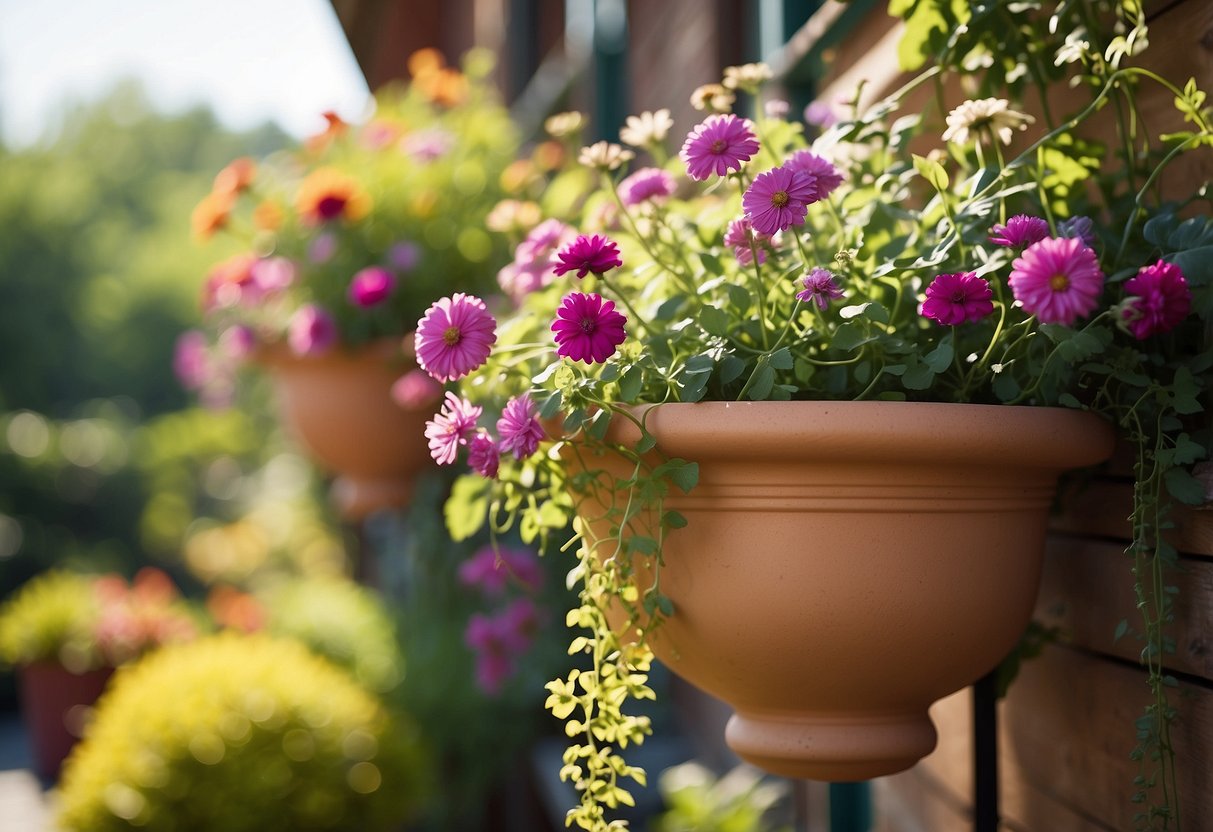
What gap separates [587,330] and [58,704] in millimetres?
3975

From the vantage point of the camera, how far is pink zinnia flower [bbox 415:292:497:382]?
868 millimetres

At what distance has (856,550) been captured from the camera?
2.81 feet

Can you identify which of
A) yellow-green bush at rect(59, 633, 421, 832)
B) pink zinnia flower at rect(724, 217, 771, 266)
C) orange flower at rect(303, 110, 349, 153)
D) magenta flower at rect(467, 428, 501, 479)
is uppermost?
orange flower at rect(303, 110, 349, 153)

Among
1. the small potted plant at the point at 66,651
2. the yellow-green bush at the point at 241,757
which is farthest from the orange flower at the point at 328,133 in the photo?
the small potted plant at the point at 66,651

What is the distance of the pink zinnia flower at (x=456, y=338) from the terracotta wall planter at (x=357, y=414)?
4.04 ft

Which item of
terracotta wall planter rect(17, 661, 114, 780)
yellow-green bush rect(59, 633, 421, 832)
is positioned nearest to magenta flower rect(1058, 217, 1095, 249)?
yellow-green bush rect(59, 633, 421, 832)

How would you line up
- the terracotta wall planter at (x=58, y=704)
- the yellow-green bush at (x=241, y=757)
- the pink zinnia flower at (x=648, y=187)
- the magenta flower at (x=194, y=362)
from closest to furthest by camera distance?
the pink zinnia flower at (x=648, y=187) → the yellow-green bush at (x=241, y=757) → the magenta flower at (x=194, y=362) → the terracotta wall planter at (x=58, y=704)

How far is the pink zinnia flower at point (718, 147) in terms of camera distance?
880 millimetres

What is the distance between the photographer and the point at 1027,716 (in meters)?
1.19

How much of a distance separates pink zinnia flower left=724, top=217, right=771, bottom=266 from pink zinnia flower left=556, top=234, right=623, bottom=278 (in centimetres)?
11

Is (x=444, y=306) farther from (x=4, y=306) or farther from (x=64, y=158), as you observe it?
(x=64, y=158)

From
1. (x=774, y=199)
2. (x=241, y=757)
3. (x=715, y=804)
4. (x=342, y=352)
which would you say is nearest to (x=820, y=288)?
(x=774, y=199)

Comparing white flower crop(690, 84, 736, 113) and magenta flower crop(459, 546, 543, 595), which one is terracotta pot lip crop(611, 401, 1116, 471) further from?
magenta flower crop(459, 546, 543, 595)

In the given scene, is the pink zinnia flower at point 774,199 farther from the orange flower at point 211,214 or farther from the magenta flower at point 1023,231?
the orange flower at point 211,214
